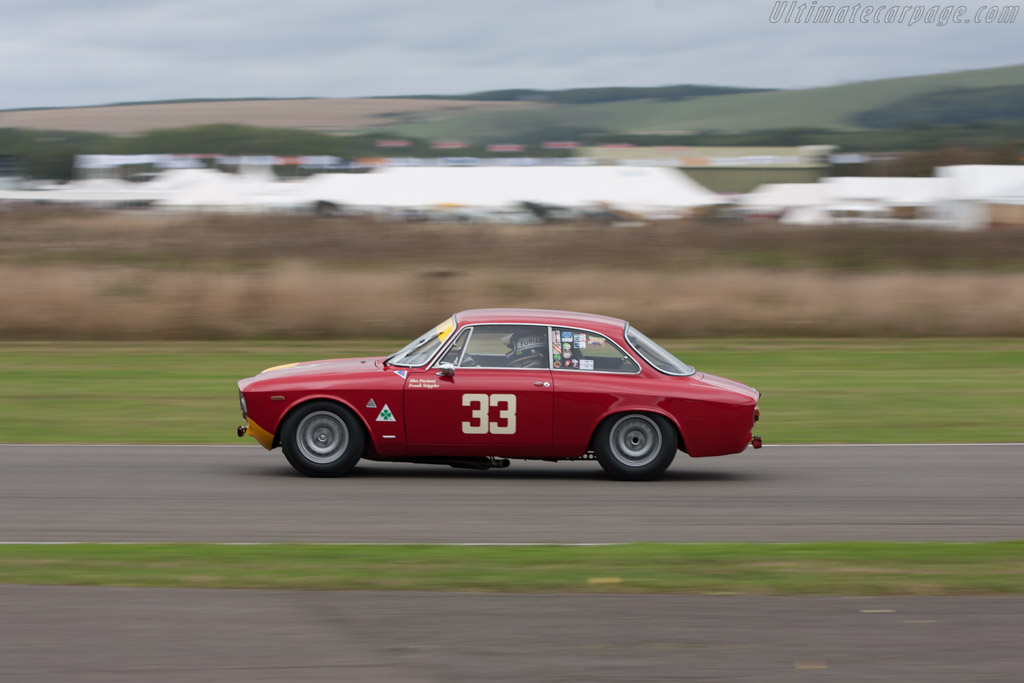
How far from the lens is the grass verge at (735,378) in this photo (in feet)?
41.9

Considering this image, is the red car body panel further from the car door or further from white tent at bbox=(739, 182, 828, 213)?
white tent at bbox=(739, 182, 828, 213)

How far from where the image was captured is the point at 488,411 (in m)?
9.24

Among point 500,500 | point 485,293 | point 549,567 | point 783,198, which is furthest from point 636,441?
point 783,198

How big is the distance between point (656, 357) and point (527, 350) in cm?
113

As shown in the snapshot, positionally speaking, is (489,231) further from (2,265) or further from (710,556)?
(710,556)

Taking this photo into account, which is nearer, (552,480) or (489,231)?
(552,480)

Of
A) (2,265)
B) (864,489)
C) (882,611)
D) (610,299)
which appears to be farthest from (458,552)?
(2,265)

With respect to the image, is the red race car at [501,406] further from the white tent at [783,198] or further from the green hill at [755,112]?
the green hill at [755,112]

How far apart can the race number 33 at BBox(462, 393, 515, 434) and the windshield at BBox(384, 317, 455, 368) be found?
1.72 feet

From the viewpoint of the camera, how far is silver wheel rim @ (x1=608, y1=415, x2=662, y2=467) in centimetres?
946

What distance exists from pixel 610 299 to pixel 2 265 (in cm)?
1311

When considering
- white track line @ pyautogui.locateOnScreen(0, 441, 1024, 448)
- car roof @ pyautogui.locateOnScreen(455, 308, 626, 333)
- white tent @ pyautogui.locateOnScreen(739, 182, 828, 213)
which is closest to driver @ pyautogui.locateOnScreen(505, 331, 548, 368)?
car roof @ pyautogui.locateOnScreen(455, 308, 626, 333)

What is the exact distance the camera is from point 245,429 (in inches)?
377

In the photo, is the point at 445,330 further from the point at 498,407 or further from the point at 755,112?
the point at 755,112
